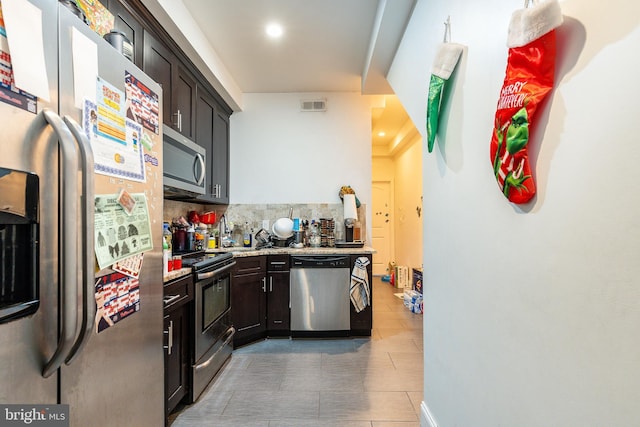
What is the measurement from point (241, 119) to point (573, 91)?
11.8ft

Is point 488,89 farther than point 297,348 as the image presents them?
No

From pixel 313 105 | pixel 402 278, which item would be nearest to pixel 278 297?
pixel 313 105

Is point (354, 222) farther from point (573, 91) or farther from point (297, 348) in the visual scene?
point (573, 91)

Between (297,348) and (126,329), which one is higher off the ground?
(126,329)

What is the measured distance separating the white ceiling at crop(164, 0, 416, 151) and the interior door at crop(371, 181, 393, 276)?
3564 mm

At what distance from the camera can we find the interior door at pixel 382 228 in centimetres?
677

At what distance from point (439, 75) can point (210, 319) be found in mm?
2210

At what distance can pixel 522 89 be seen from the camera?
32.4 inches

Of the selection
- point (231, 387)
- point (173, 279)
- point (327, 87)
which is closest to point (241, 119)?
point (327, 87)

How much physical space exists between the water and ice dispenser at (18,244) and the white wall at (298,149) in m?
3.09

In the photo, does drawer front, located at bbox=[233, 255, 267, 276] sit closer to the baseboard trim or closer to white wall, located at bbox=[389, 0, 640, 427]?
the baseboard trim

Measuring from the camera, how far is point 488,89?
42.2 inches

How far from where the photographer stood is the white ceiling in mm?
2229

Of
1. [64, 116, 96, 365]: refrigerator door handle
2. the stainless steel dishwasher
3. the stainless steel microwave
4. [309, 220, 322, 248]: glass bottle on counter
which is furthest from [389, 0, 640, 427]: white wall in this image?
[309, 220, 322, 248]: glass bottle on counter
